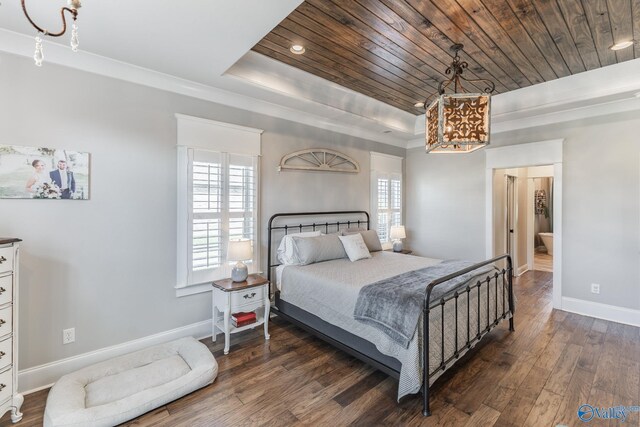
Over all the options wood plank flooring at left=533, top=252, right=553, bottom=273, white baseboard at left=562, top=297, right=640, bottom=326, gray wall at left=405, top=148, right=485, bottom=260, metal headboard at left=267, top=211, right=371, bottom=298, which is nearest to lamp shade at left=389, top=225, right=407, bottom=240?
metal headboard at left=267, top=211, right=371, bottom=298

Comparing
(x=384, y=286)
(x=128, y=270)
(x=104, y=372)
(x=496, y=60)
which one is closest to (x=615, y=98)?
(x=496, y=60)

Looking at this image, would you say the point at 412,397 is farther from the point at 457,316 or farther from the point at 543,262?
the point at 543,262

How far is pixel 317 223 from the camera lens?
14.1ft

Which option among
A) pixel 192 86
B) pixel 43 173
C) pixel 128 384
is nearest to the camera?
pixel 128 384

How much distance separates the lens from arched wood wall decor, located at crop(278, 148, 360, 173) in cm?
396

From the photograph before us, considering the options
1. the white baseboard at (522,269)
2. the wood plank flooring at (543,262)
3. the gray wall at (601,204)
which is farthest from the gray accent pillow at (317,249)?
the wood plank flooring at (543,262)

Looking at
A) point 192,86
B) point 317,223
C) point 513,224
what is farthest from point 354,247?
point 513,224

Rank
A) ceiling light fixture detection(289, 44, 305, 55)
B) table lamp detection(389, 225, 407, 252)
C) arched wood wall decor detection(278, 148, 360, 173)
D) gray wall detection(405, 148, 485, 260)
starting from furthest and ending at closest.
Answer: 1. table lamp detection(389, 225, 407, 252)
2. gray wall detection(405, 148, 485, 260)
3. arched wood wall decor detection(278, 148, 360, 173)
4. ceiling light fixture detection(289, 44, 305, 55)

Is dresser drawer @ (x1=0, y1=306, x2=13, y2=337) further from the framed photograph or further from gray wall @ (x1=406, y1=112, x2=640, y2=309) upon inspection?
gray wall @ (x1=406, y1=112, x2=640, y2=309)

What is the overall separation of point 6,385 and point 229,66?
2844 mm

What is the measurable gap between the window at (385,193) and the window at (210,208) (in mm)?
2356

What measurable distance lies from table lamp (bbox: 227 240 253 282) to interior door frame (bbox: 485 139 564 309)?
3.85 metres

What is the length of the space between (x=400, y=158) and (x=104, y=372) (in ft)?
17.1

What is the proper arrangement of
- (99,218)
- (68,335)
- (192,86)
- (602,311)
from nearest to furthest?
1. (68,335)
2. (99,218)
3. (192,86)
4. (602,311)
